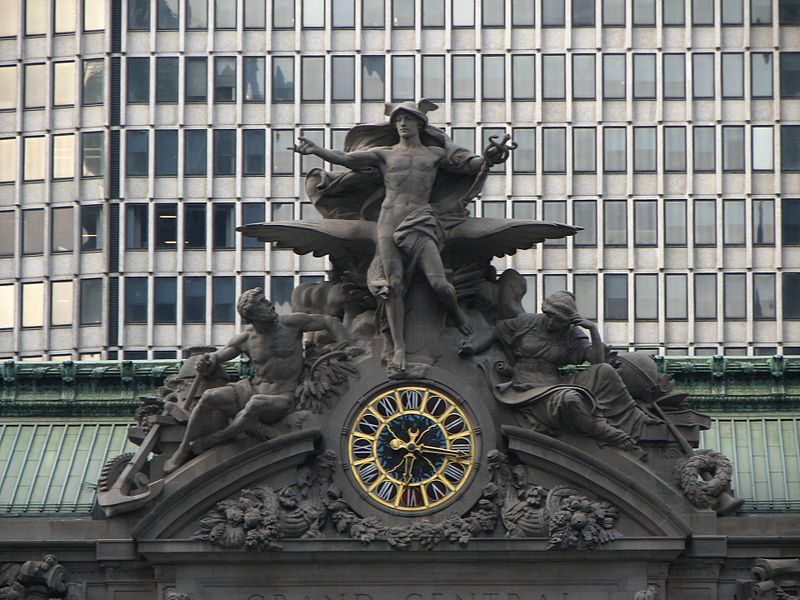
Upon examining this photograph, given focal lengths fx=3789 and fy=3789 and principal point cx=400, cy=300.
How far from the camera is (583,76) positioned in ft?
492

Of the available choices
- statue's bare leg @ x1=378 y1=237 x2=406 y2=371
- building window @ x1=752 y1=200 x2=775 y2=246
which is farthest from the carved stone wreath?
building window @ x1=752 y1=200 x2=775 y2=246

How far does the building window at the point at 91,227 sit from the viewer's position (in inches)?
5984

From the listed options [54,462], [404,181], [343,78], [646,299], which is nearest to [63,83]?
[343,78]

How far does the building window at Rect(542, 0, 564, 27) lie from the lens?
150125 mm

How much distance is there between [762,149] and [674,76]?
4535 mm

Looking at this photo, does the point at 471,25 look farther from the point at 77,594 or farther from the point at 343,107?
the point at 77,594

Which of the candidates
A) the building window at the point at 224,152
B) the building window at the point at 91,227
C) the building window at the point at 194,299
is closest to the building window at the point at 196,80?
the building window at the point at 224,152

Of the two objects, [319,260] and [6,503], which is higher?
[319,260]

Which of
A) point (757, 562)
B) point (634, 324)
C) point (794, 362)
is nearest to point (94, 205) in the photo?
point (634, 324)

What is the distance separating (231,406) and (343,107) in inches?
2334

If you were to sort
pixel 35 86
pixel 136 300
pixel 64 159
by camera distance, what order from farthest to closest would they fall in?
1. pixel 35 86
2. pixel 64 159
3. pixel 136 300

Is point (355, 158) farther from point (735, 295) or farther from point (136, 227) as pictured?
point (136, 227)

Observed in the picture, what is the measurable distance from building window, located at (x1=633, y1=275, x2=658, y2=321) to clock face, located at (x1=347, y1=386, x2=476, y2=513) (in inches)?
2272

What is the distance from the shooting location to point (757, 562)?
9150cm
